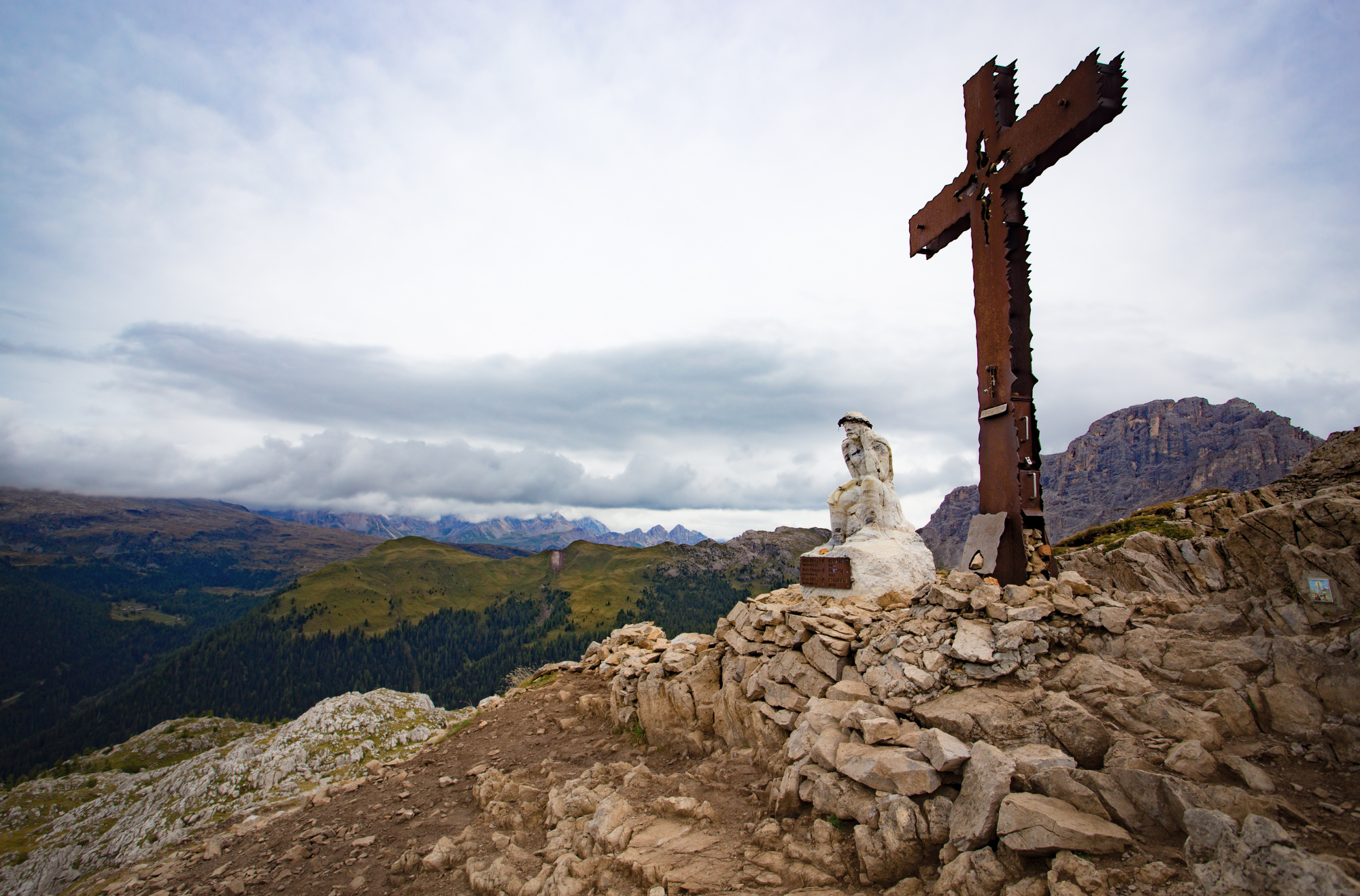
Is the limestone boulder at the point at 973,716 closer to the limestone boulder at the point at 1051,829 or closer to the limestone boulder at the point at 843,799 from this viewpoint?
the limestone boulder at the point at 843,799

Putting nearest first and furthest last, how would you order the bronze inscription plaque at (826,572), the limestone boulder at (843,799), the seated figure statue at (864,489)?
the limestone boulder at (843,799) < the bronze inscription plaque at (826,572) < the seated figure statue at (864,489)

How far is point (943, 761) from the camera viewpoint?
23.1 feet

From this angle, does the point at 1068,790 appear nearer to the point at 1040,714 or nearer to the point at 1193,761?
the point at 1193,761

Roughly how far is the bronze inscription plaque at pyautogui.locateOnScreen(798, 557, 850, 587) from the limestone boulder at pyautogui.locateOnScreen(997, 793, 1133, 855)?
8.70 meters

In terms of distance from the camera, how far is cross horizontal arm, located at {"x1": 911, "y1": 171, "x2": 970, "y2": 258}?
44.4ft

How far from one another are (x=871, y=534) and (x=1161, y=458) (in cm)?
17901

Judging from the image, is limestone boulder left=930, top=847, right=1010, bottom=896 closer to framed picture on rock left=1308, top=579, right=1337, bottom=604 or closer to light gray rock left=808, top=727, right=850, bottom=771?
Answer: light gray rock left=808, top=727, right=850, bottom=771

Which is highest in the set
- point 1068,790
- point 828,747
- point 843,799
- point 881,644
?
point 881,644

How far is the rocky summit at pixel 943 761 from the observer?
17.8 feet

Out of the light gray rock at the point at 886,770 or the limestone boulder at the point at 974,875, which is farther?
the light gray rock at the point at 886,770

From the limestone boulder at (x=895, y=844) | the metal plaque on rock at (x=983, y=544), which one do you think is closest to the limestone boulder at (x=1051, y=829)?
the limestone boulder at (x=895, y=844)

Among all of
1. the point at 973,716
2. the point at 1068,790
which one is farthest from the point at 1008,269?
the point at 1068,790

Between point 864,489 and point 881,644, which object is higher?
point 864,489

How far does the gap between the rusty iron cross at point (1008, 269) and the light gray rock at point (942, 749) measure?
15.8 feet
